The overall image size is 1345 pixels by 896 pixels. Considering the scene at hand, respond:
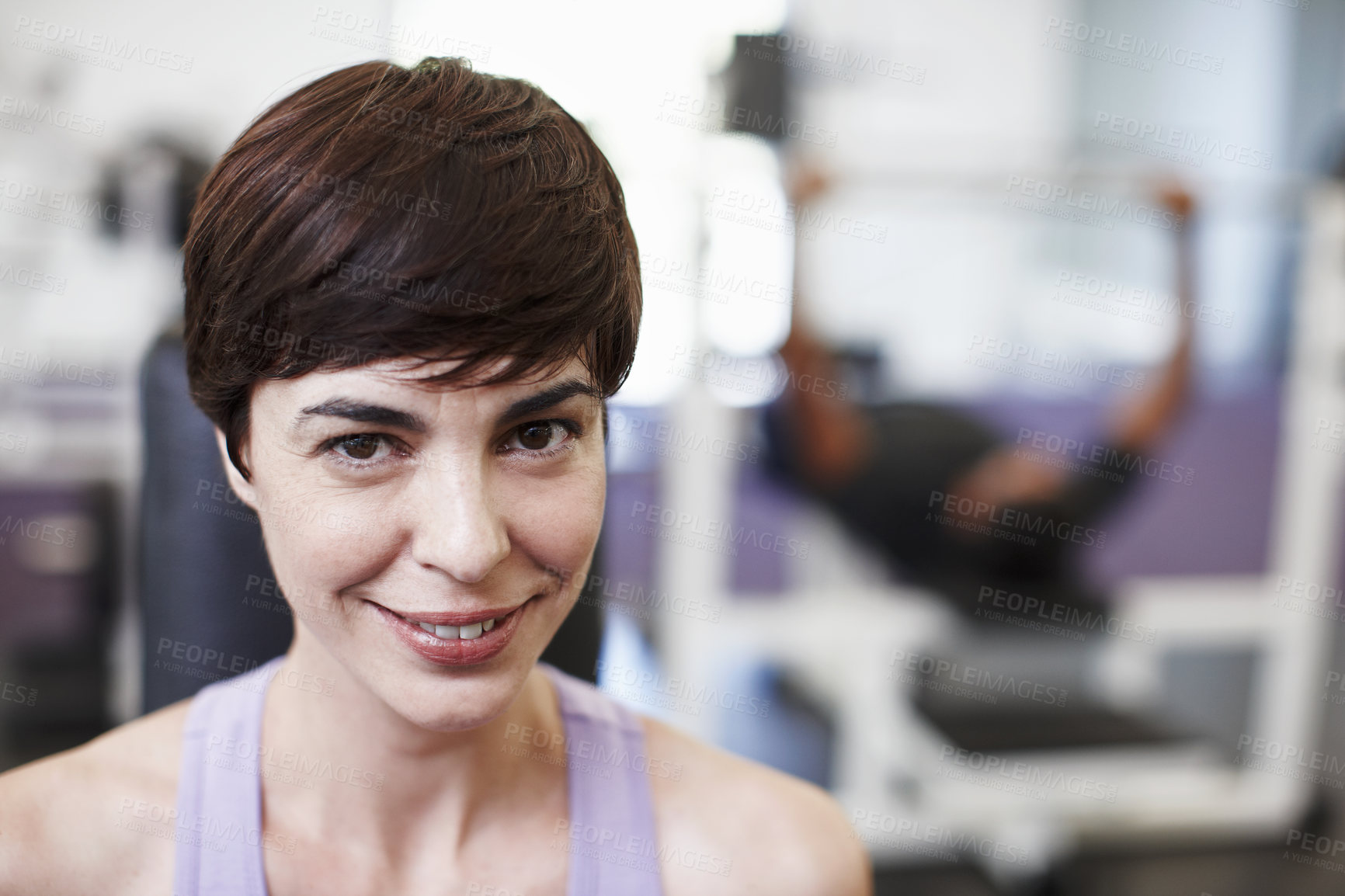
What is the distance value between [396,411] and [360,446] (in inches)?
2.3

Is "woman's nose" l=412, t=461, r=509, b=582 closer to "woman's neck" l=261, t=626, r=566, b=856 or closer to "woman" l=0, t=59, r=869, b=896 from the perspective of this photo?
"woman" l=0, t=59, r=869, b=896

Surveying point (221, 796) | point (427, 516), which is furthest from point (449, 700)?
point (221, 796)

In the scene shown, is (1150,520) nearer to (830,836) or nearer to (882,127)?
(830,836)

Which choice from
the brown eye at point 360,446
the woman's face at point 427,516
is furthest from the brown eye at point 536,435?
the brown eye at point 360,446

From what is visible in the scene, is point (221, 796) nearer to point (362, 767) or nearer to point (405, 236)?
point (362, 767)

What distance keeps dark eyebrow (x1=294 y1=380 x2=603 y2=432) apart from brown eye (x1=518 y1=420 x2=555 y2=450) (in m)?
0.03

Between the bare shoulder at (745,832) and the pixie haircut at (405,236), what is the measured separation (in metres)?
0.45

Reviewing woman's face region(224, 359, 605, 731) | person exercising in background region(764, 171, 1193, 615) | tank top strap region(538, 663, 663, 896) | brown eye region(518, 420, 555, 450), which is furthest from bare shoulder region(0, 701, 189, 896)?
person exercising in background region(764, 171, 1193, 615)

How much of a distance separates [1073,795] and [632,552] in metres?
1.65

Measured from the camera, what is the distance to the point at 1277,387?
3189mm

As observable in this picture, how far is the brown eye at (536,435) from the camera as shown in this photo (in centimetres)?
76

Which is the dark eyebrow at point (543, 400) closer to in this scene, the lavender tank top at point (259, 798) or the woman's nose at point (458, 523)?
the woman's nose at point (458, 523)

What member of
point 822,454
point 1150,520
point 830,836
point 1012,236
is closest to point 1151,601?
point 1150,520

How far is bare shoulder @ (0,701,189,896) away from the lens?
80cm
